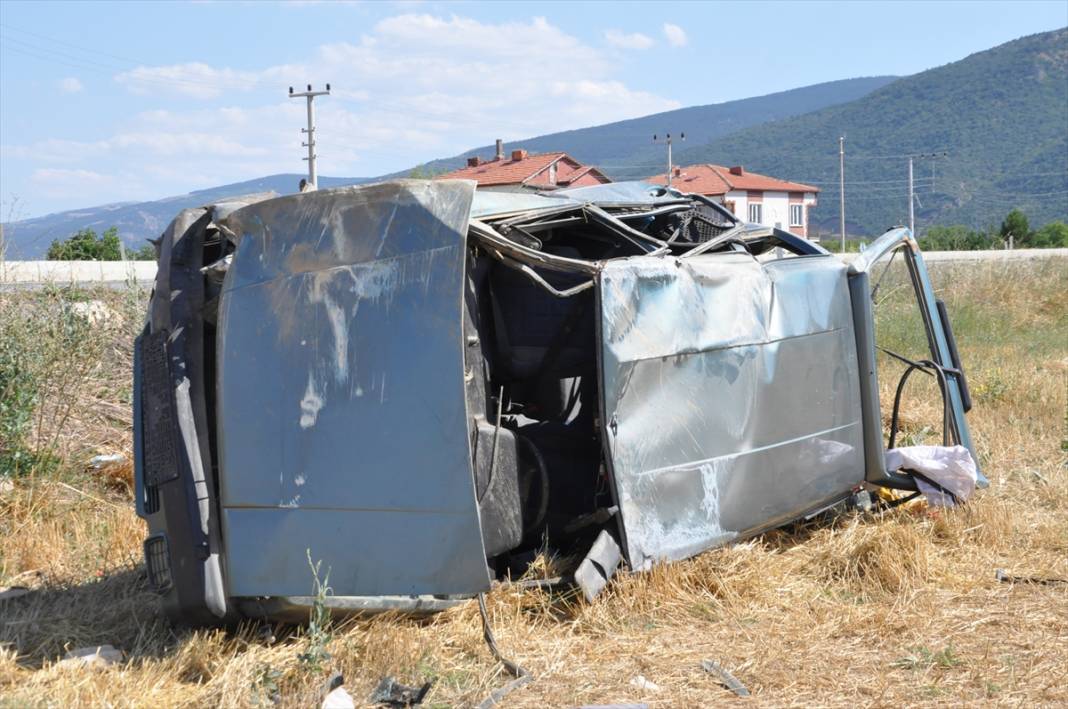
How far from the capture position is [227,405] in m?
4.14

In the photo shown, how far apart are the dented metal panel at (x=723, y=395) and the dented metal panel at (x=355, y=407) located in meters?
0.78

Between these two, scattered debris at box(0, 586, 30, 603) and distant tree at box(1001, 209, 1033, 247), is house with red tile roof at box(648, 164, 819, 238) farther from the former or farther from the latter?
scattered debris at box(0, 586, 30, 603)

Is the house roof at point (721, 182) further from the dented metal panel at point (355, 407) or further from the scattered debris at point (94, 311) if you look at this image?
the dented metal panel at point (355, 407)

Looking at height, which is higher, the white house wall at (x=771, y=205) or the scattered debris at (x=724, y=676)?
the white house wall at (x=771, y=205)

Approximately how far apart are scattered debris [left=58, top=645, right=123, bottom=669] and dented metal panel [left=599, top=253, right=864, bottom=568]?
209cm

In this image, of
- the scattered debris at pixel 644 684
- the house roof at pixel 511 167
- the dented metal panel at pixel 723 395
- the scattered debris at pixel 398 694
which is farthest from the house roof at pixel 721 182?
the scattered debris at pixel 398 694

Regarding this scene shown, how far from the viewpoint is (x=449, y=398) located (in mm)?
4031

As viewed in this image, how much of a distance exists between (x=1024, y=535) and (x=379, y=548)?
380 centimetres

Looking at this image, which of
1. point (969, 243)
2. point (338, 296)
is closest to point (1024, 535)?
point (338, 296)

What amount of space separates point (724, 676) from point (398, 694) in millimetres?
1226

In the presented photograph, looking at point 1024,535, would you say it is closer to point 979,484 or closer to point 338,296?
point 979,484

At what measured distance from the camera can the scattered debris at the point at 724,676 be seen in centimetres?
401

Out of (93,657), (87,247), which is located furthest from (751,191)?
(93,657)

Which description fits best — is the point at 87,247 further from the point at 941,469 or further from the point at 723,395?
the point at 723,395
